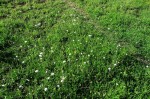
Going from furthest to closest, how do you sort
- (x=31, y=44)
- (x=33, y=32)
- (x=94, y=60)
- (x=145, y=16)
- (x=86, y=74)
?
(x=145, y=16)
(x=33, y=32)
(x=31, y=44)
(x=94, y=60)
(x=86, y=74)

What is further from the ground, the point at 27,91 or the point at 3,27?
the point at 3,27

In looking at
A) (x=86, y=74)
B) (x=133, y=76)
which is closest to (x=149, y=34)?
(x=133, y=76)

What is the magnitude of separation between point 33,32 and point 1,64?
2.06m

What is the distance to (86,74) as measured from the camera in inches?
297

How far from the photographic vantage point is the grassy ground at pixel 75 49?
7.14 meters

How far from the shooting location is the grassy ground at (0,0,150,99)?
7.14 meters

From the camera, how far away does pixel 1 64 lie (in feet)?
25.8

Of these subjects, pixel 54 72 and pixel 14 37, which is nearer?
pixel 54 72

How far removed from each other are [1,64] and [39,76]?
1325 millimetres

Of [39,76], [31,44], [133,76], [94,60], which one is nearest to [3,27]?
[31,44]

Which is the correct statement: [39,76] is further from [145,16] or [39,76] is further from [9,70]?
[145,16]

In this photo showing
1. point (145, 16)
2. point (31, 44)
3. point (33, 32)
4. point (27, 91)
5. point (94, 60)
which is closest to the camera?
point (27, 91)

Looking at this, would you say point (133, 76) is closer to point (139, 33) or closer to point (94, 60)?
point (94, 60)

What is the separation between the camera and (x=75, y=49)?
8.52m
